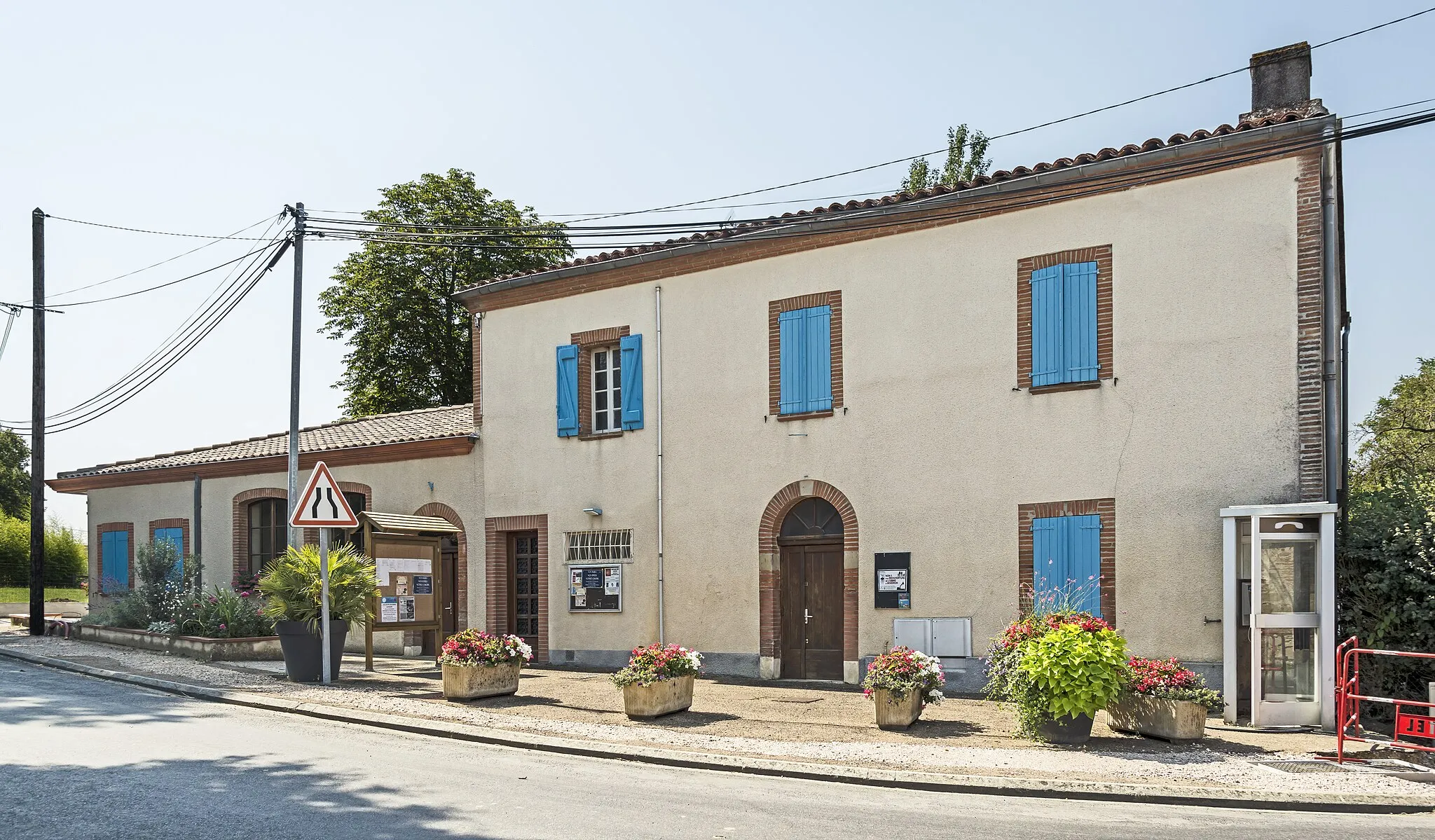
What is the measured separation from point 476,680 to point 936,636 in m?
5.76

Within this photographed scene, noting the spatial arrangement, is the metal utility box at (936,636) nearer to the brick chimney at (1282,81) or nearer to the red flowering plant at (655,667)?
the red flowering plant at (655,667)

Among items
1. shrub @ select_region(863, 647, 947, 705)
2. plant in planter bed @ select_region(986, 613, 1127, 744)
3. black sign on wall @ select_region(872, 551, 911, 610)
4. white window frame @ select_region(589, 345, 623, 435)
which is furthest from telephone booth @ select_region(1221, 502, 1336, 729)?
white window frame @ select_region(589, 345, 623, 435)

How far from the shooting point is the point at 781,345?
17109 mm

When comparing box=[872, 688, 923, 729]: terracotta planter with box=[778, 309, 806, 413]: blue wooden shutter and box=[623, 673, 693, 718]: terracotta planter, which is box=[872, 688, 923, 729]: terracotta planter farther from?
box=[778, 309, 806, 413]: blue wooden shutter

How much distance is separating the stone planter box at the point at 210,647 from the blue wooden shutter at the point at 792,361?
28.0 ft

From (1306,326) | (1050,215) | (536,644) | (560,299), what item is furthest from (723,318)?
(1306,326)

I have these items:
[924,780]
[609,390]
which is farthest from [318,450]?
[924,780]

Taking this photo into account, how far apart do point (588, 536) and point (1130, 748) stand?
1010 centimetres

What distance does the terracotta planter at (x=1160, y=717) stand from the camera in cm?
1088

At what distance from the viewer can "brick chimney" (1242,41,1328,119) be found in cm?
1460

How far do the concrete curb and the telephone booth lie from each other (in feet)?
11.2

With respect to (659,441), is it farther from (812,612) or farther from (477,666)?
(477,666)

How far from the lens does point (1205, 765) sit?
988cm

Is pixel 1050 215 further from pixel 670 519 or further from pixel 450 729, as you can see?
pixel 450 729
